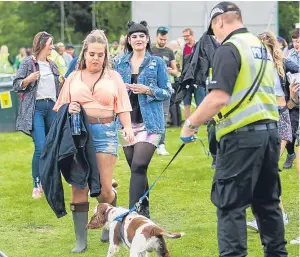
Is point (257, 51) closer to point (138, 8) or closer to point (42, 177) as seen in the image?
point (42, 177)

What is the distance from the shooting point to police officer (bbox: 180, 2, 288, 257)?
5395mm

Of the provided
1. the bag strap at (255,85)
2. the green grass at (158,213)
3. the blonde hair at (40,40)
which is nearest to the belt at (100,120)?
the green grass at (158,213)

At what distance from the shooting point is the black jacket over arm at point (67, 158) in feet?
22.6

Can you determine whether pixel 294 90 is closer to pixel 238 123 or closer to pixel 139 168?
pixel 139 168

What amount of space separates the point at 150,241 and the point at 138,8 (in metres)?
16.9

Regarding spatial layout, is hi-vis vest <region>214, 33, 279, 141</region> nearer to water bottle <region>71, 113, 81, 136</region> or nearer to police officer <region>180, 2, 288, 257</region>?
police officer <region>180, 2, 288, 257</region>

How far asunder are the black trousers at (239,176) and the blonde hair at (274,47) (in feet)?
8.45

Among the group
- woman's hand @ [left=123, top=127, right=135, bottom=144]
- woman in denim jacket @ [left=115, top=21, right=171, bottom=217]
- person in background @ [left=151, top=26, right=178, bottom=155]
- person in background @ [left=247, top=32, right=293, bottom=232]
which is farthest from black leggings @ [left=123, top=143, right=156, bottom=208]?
person in background @ [left=151, top=26, right=178, bottom=155]

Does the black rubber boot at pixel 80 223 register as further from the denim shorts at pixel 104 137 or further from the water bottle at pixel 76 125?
the water bottle at pixel 76 125

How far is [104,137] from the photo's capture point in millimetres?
7055

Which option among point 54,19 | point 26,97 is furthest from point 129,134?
point 54,19

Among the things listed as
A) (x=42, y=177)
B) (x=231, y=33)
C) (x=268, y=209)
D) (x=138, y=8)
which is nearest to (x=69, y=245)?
(x=42, y=177)

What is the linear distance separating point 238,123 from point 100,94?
188 centimetres

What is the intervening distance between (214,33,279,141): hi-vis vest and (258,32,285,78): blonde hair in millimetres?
2487
